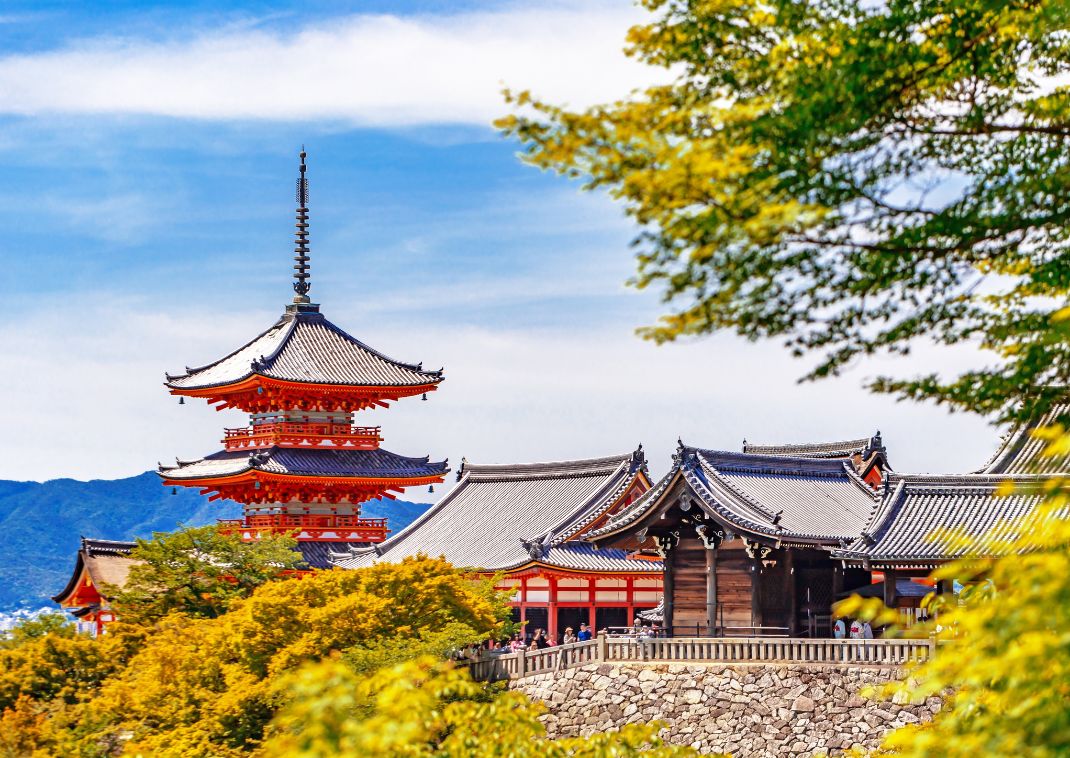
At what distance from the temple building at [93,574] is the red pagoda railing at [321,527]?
4.48 meters

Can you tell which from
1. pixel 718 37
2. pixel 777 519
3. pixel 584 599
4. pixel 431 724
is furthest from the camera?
pixel 584 599

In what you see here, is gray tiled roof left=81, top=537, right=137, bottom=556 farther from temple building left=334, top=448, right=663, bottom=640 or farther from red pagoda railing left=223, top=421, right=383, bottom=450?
temple building left=334, top=448, right=663, bottom=640

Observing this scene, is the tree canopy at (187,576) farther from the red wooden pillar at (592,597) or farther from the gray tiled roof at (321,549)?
the gray tiled roof at (321,549)

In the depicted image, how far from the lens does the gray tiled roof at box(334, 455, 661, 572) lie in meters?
42.0

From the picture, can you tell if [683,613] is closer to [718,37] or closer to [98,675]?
[98,675]

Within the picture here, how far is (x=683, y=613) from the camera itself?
3325 centimetres

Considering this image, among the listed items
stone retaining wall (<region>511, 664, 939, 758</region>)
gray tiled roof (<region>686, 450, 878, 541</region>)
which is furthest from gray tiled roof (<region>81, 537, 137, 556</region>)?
stone retaining wall (<region>511, 664, 939, 758</region>)

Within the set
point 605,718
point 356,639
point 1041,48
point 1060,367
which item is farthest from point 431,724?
point 605,718

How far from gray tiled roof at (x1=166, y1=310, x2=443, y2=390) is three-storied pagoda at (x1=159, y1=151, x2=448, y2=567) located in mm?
44

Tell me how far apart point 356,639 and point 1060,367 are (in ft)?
65.5

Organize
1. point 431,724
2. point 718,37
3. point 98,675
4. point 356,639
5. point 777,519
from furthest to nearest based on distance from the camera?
point 98,675 < point 777,519 < point 356,639 < point 718,37 < point 431,724

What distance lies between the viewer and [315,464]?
4891cm

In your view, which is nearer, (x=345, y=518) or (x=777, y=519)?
(x=777, y=519)

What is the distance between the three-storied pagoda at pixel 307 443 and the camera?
48938 millimetres
